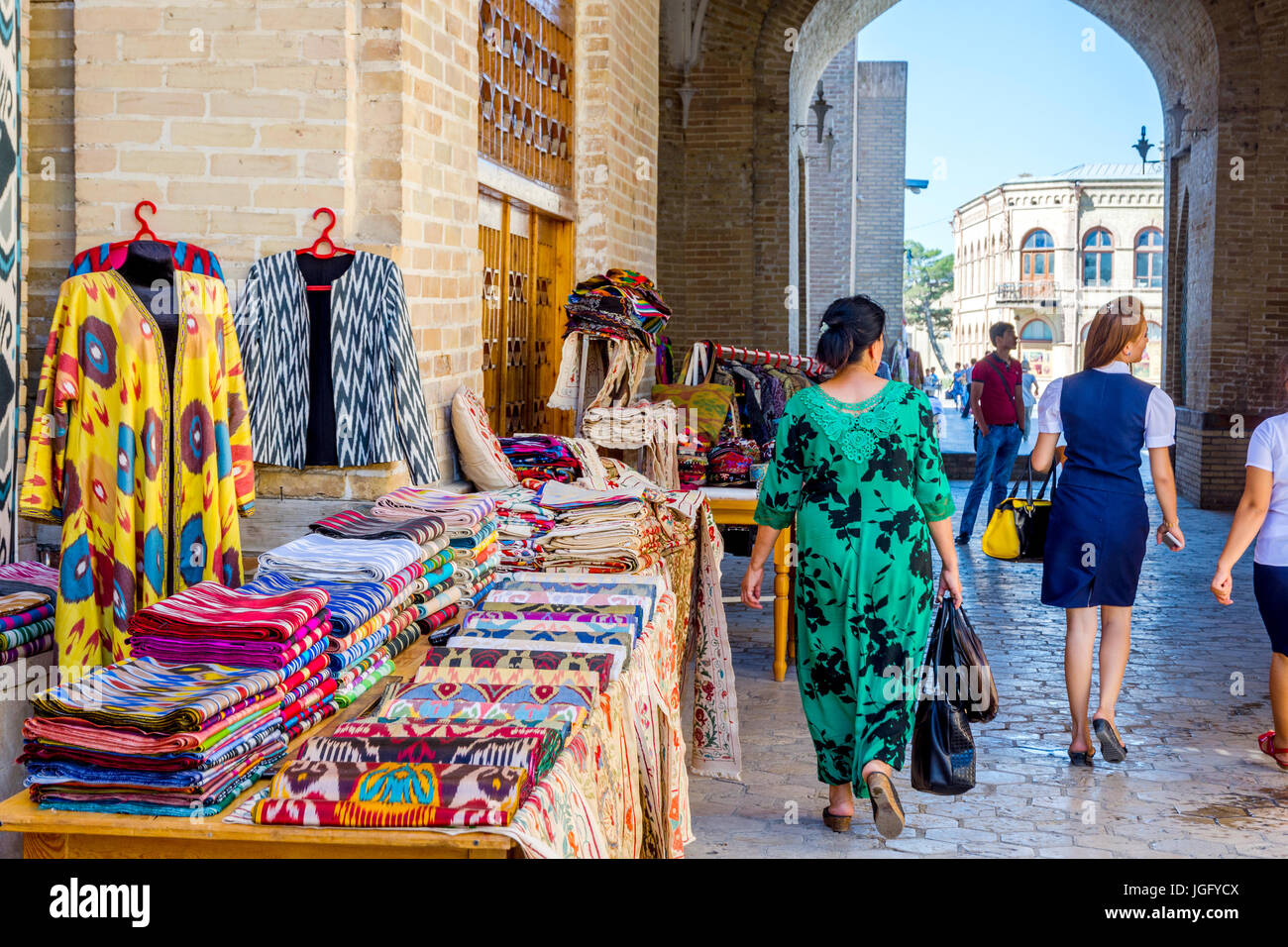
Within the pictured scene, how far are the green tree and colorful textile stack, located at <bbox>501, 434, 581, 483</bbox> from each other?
6317cm

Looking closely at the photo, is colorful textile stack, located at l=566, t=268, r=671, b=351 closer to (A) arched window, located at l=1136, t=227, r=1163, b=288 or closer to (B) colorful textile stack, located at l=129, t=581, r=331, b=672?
(B) colorful textile stack, located at l=129, t=581, r=331, b=672

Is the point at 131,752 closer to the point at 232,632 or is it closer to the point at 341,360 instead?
the point at 232,632

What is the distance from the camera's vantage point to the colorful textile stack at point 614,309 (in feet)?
21.0

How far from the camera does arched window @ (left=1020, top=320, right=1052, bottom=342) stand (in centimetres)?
5247

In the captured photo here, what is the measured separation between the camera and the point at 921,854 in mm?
4203

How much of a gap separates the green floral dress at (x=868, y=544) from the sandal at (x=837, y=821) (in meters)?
0.26

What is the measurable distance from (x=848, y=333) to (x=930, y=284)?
7076cm

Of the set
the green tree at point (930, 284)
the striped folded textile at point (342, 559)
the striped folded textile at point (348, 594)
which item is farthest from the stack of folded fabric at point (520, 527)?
the green tree at point (930, 284)

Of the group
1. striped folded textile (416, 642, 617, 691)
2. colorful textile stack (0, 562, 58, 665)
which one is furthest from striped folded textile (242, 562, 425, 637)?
colorful textile stack (0, 562, 58, 665)

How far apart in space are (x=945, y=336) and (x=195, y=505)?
6764 cm

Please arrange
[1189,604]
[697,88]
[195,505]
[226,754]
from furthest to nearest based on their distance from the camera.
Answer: [697,88] → [1189,604] → [195,505] → [226,754]

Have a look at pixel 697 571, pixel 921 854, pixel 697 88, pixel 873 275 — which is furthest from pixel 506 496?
pixel 873 275

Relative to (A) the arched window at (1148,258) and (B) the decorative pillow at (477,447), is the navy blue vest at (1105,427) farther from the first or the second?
(A) the arched window at (1148,258)

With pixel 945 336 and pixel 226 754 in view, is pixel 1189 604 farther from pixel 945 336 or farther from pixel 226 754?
pixel 945 336
